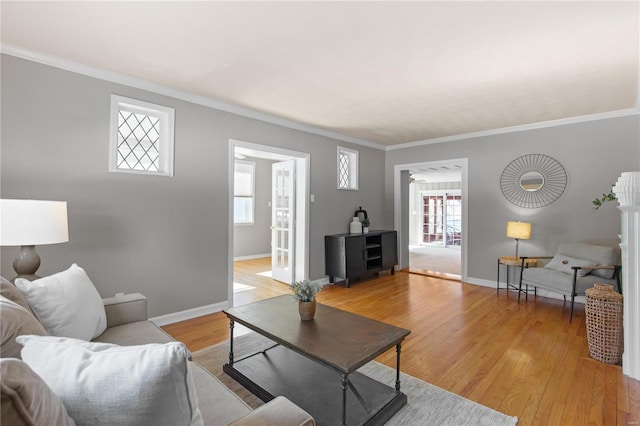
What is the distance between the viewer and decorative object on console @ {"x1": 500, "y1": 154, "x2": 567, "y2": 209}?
434 centimetres

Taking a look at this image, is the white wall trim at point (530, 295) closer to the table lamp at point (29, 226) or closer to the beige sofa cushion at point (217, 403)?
the beige sofa cushion at point (217, 403)

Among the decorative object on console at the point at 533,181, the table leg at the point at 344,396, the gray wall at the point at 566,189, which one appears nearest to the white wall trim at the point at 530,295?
the gray wall at the point at 566,189

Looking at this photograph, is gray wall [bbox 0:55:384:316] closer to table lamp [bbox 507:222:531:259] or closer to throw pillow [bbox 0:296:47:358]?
throw pillow [bbox 0:296:47:358]

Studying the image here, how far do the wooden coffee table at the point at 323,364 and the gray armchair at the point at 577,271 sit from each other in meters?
2.69

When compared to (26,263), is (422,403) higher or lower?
lower

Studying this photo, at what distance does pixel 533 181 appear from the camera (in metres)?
4.53

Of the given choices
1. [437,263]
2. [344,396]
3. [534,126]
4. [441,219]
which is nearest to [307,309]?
[344,396]

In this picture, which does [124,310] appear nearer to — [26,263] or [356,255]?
[26,263]

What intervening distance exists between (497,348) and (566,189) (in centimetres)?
279

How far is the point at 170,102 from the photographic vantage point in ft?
10.7

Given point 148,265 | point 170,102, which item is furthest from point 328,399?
point 170,102

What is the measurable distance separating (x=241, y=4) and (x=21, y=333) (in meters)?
1.93

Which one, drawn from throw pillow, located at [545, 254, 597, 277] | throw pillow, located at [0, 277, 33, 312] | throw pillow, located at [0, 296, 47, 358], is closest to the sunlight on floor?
throw pillow, located at [0, 277, 33, 312]

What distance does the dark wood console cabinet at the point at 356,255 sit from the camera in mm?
4852
